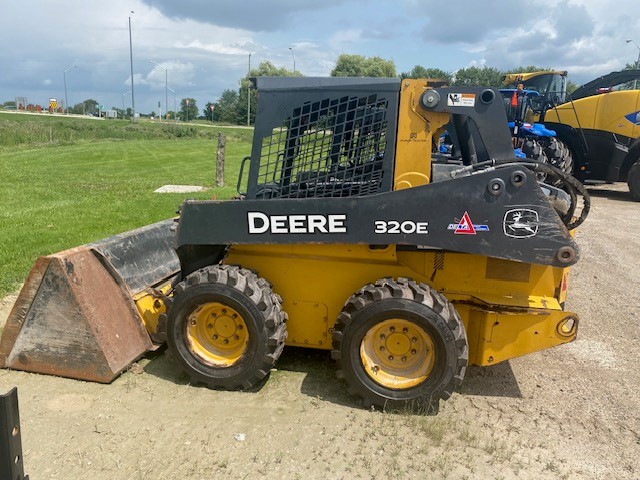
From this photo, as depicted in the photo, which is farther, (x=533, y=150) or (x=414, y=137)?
(x=533, y=150)

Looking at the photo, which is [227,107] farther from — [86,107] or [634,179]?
[634,179]

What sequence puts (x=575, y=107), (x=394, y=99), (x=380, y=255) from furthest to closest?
1. (x=575, y=107)
2. (x=380, y=255)
3. (x=394, y=99)

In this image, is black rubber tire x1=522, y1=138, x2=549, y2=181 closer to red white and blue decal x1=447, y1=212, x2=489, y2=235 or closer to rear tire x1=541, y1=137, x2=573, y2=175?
rear tire x1=541, y1=137, x2=573, y2=175

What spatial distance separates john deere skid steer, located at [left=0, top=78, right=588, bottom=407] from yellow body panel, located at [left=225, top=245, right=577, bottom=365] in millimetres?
11

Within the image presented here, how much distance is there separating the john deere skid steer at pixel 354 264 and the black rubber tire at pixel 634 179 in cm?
1089

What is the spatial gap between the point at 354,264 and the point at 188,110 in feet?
323

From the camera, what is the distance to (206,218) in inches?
159

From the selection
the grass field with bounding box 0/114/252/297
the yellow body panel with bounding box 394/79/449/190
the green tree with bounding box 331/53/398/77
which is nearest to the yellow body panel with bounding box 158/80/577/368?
the yellow body panel with bounding box 394/79/449/190

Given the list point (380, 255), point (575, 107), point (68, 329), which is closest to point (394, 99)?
point (380, 255)

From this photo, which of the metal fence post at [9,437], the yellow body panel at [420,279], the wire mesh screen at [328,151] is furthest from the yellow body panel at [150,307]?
the metal fence post at [9,437]

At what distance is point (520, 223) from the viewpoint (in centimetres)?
361

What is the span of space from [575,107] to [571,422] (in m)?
12.6

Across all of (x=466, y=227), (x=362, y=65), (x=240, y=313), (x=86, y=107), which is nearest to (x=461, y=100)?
(x=466, y=227)

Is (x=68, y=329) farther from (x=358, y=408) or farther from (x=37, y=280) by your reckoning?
(x=358, y=408)
